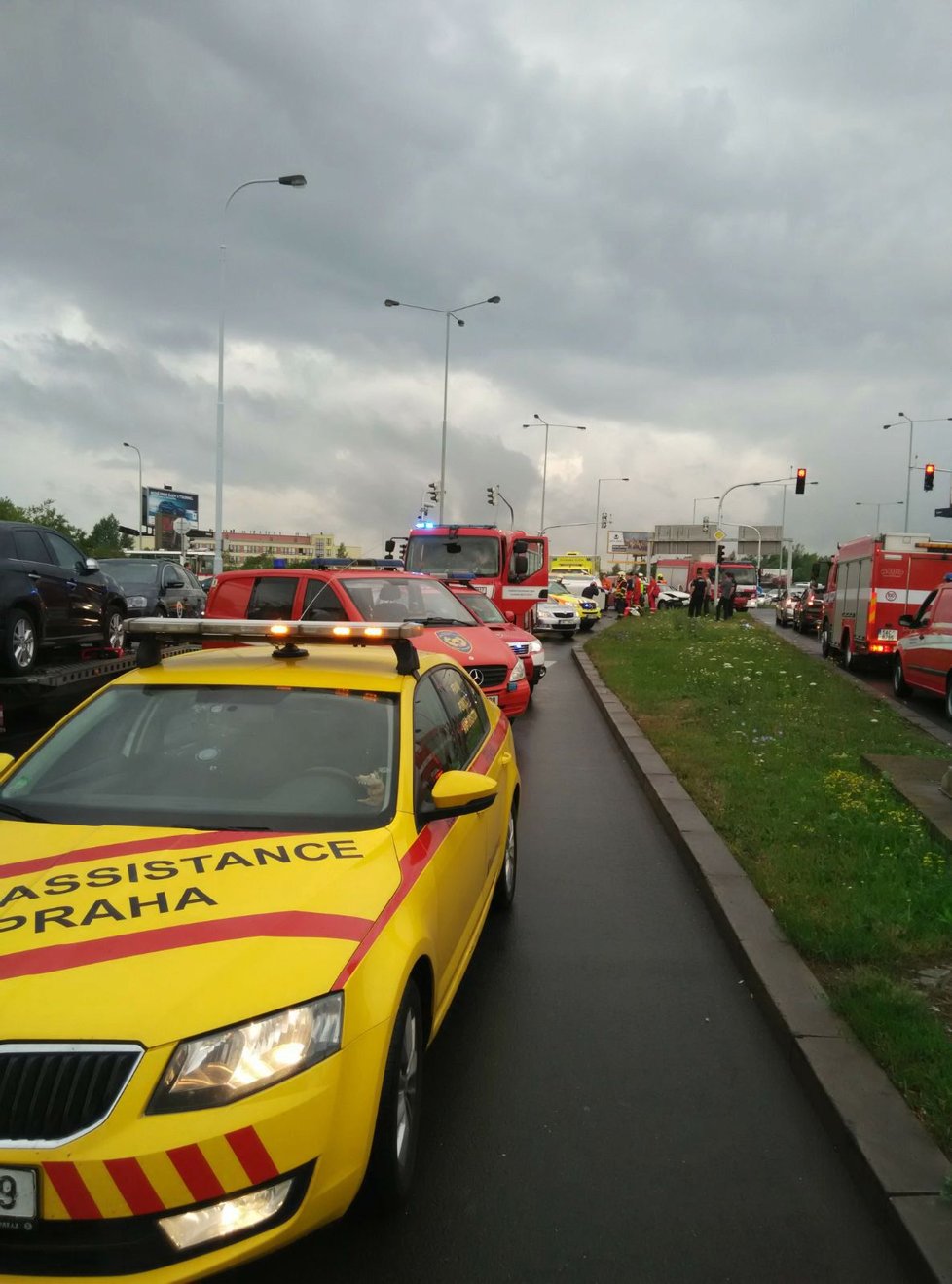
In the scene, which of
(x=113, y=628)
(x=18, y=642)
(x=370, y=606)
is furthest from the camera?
(x=113, y=628)

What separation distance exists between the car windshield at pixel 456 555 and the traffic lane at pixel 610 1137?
15.8m

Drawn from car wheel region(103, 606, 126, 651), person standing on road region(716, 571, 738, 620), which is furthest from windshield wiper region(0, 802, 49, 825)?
person standing on road region(716, 571, 738, 620)

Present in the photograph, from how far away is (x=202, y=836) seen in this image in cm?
320

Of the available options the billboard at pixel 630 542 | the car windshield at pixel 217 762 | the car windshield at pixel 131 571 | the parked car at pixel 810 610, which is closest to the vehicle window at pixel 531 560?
the car windshield at pixel 131 571

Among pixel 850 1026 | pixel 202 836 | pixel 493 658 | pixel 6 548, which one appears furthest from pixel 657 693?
pixel 202 836

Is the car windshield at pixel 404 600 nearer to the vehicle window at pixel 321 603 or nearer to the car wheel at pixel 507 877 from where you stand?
the vehicle window at pixel 321 603

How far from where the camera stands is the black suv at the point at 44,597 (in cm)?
1004

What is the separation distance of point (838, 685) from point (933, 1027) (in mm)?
13118

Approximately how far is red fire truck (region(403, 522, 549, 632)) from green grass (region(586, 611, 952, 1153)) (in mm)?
6124

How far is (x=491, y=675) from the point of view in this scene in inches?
432

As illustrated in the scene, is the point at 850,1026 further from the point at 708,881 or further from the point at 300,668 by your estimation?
the point at 300,668

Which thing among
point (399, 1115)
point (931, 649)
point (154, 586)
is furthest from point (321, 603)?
point (154, 586)

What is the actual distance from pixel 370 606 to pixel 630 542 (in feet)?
429

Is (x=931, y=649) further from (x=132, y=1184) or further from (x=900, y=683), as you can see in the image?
(x=132, y=1184)
